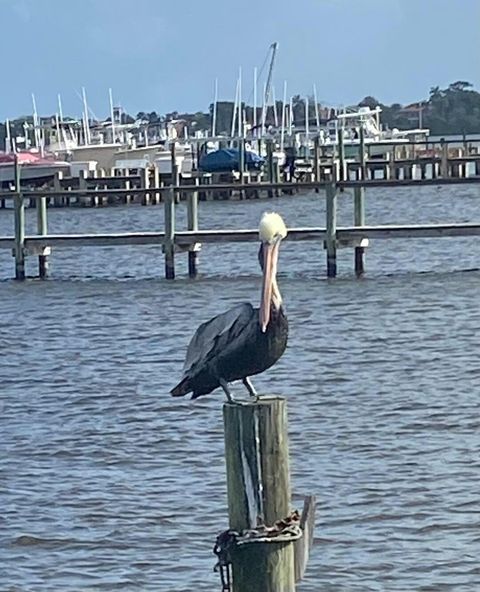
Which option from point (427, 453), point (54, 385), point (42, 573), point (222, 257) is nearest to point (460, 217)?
point (222, 257)

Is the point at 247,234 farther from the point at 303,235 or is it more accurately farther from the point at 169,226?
the point at 169,226

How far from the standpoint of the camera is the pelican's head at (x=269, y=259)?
6.67 m

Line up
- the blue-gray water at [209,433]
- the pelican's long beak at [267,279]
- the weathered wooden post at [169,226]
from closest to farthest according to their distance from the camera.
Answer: the pelican's long beak at [267,279] < the blue-gray water at [209,433] < the weathered wooden post at [169,226]

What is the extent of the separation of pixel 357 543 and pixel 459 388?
18.2 ft

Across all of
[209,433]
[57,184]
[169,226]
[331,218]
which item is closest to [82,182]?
[57,184]

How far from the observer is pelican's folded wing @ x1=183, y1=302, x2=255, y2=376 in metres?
6.84

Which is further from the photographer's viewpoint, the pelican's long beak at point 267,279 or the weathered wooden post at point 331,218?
the weathered wooden post at point 331,218

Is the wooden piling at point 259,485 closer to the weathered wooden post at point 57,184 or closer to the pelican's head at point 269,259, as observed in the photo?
the pelican's head at point 269,259

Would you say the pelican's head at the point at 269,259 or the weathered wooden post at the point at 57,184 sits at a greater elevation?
the pelican's head at the point at 269,259

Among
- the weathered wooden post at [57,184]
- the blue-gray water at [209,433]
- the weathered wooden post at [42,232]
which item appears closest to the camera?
the blue-gray water at [209,433]

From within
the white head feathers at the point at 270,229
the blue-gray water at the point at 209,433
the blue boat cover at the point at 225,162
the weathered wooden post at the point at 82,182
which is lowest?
the blue-gray water at the point at 209,433

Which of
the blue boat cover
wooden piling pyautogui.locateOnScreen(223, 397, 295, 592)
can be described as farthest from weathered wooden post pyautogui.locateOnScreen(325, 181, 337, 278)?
the blue boat cover

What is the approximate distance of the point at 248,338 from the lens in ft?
22.3

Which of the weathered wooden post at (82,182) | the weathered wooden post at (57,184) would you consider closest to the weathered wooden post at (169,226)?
the weathered wooden post at (82,182)
